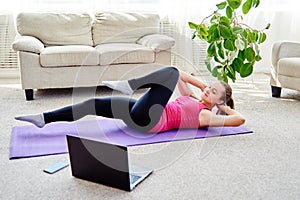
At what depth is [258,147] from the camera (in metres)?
2.30

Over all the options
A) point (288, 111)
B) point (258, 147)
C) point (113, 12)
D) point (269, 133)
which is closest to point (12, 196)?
point (258, 147)

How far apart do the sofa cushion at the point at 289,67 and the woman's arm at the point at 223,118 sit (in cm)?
107

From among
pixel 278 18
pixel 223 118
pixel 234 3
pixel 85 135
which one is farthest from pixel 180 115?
pixel 278 18

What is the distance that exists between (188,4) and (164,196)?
3.09m

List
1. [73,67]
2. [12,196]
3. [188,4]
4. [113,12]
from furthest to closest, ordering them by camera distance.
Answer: [188,4] < [113,12] < [73,67] < [12,196]

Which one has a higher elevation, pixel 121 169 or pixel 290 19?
pixel 290 19

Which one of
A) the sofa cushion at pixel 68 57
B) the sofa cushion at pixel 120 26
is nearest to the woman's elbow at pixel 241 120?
the sofa cushion at pixel 68 57

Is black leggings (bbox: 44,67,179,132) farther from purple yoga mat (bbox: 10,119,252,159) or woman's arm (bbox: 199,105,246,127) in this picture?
woman's arm (bbox: 199,105,246,127)

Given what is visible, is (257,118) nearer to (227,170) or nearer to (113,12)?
(227,170)

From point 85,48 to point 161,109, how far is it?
1.42 metres

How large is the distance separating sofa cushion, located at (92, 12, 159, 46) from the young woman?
5.02ft


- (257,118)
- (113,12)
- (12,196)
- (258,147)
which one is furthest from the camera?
(113,12)

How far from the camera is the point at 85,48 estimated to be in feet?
11.3

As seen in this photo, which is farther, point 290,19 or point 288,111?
point 290,19
